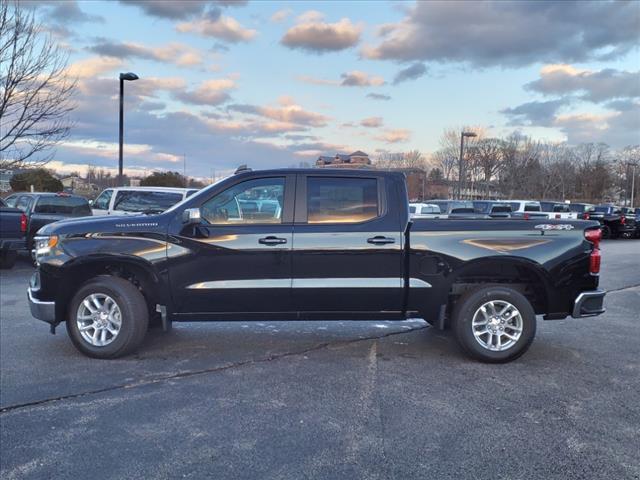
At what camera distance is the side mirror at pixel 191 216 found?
16.9ft

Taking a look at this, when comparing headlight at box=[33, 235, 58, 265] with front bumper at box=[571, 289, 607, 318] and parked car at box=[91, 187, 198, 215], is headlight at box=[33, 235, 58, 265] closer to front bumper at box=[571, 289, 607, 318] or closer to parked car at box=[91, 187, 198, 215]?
front bumper at box=[571, 289, 607, 318]

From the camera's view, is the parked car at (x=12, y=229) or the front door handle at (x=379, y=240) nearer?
the front door handle at (x=379, y=240)

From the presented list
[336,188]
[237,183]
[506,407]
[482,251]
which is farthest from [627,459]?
[237,183]

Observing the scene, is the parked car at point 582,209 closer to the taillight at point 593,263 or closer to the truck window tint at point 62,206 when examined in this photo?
the truck window tint at point 62,206

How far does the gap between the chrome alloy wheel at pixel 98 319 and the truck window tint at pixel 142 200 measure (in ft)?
26.7

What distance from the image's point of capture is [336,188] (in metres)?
5.42

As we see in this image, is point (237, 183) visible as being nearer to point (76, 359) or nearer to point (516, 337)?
point (76, 359)

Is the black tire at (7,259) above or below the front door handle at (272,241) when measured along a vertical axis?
below

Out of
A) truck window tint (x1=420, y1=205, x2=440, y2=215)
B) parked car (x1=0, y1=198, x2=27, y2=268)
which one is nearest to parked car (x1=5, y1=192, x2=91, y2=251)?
parked car (x1=0, y1=198, x2=27, y2=268)

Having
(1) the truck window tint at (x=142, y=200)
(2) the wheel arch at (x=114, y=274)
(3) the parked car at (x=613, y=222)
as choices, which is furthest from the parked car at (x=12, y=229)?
(3) the parked car at (x=613, y=222)

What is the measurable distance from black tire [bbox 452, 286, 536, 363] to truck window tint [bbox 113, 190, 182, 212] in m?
9.54

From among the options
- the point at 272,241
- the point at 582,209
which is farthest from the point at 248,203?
the point at 582,209

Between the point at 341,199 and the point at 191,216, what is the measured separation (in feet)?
4.88

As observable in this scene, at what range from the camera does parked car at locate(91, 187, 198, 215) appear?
13383 mm
